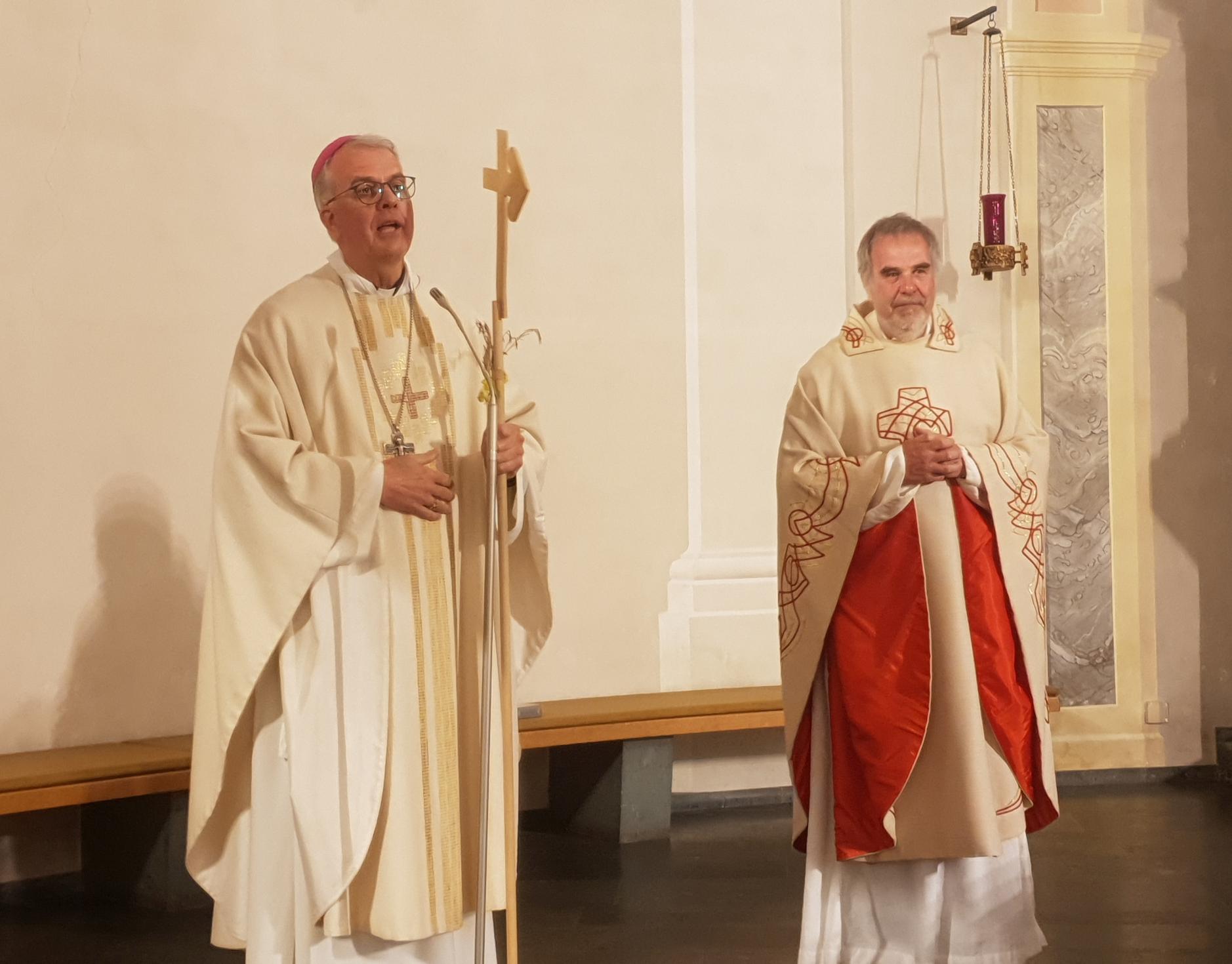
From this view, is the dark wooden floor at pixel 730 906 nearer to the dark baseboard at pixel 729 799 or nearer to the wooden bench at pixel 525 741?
the dark baseboard at pixel 729 799

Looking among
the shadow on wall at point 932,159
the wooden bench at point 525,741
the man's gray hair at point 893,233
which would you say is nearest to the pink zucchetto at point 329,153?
the man's gray hair at point 893,233

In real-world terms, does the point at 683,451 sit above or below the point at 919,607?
above

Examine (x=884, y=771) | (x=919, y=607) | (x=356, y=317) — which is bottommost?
(x=884, y=771)

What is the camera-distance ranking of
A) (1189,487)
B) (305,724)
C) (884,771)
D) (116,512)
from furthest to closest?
1. (1189,487)
2. (116,512)
3. (884,771)
4. (305,724)

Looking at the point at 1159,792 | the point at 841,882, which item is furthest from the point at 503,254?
the point at 1159,792

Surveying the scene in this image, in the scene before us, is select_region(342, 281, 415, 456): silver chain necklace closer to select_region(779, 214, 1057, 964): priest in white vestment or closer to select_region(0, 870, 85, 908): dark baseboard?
select_region(779, 214, 1057, 964): priest in white vestment

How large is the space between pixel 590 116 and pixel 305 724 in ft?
13.0

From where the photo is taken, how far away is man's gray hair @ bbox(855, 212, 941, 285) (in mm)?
4492

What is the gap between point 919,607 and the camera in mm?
4379

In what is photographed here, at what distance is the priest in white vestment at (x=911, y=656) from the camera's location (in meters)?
4.32

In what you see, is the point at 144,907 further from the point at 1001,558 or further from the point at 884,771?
the point at 1001,558

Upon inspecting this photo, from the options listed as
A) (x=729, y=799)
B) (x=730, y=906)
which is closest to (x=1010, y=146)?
(x=729, y=799)

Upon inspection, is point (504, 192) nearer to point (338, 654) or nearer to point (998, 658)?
point (338, 654)

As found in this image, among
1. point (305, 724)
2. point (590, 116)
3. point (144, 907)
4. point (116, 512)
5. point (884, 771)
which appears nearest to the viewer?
point (305, 724)
